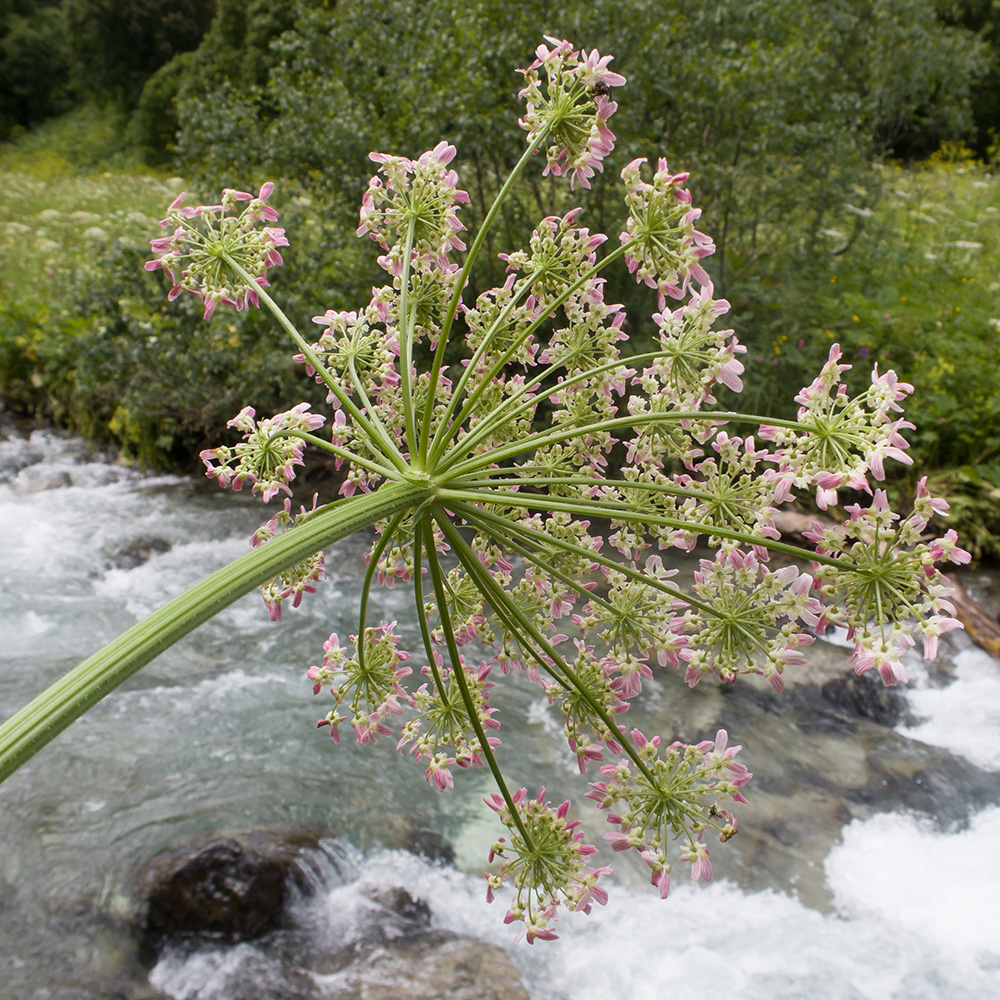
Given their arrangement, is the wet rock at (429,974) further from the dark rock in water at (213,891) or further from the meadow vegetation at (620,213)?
the meadow vegetation at (620,213)

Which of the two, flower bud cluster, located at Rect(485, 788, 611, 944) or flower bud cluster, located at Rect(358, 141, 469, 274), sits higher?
flower bud cluster, located at Rect(358, 141, 469, 274)

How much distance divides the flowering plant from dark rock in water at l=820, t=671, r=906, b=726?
4.60m

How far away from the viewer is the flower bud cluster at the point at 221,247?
1.49 meters

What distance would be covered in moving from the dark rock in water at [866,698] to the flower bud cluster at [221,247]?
17.2 feet

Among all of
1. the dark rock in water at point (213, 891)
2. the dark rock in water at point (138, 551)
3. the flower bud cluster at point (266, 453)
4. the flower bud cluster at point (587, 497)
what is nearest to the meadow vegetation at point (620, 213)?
the dark rock in water at point (138, 551)

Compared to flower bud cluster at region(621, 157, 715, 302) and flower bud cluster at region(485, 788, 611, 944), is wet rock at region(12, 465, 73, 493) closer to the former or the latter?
flower bud cluster at region(485, 788, 611, 944)

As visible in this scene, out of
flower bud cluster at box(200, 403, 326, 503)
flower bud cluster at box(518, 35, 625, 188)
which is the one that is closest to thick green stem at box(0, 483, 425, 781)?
flower bud cluster at box(200, 403, 326, 503)

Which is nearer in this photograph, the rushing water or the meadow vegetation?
the rushing water

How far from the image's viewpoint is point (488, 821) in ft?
14.9

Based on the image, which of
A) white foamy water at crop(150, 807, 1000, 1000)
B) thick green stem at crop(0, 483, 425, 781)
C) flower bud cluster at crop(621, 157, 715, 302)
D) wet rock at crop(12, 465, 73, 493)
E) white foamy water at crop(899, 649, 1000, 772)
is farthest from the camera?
wet rock at crop(12, 465, 73, 493)

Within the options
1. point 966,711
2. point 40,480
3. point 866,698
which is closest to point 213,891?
point 866,698

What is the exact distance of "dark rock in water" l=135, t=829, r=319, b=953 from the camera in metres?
3.69

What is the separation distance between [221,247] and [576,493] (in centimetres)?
79

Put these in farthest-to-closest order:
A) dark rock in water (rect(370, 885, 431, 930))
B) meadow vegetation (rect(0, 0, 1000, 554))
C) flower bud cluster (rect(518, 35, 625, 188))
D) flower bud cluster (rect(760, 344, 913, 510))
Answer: meadow vegetation (rect(0, 0, 1000, 554)), dark rock in water (rect(370, 885, 431, 930)), flower bud cluster (rect(518, 35, 625, 188)), flower bud cluster (rect(760, 344, 913, 510))
